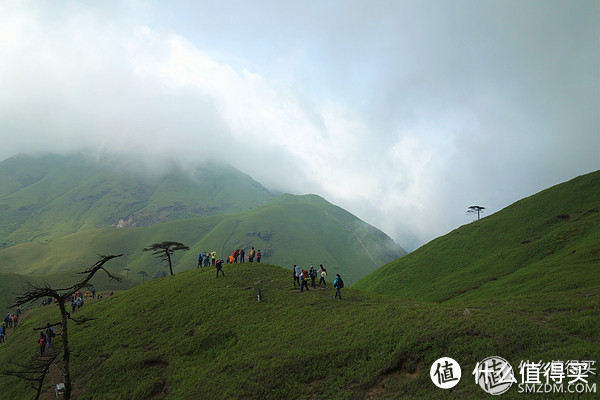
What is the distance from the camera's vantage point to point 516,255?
199ft

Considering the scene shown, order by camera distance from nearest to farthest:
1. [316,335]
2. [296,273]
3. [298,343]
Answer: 1. [298,343]
2. [316,335]
3. [296,273]

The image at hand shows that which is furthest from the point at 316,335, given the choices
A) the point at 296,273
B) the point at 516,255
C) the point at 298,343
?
the point at 516,255

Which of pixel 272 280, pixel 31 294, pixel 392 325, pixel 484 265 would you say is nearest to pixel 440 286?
pixel 484 265

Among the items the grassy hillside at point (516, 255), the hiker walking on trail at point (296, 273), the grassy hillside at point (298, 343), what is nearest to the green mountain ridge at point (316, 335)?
the grassy hillside at point (298, 343)

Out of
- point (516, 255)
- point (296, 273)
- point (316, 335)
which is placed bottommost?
point (316, 335)

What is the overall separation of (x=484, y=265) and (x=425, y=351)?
51948 millimetres

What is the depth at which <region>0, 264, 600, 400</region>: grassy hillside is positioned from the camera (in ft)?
63.6

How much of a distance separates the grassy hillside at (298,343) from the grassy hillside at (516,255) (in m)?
19.4

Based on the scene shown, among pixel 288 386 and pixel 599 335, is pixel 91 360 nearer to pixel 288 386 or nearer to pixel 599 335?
pixel 288 386

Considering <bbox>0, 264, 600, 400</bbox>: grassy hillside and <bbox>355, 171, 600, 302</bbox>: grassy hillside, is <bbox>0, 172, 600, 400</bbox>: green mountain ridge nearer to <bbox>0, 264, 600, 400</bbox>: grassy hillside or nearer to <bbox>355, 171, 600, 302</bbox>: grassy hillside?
<bbox>0, 264, 600, 400</bbox>: grassy hillside

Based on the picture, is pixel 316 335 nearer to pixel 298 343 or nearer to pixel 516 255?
pixel 298 343

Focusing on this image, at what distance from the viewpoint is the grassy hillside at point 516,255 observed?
44.7 meters

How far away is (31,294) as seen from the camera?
19.2 m

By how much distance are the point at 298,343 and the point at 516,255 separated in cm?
5621
